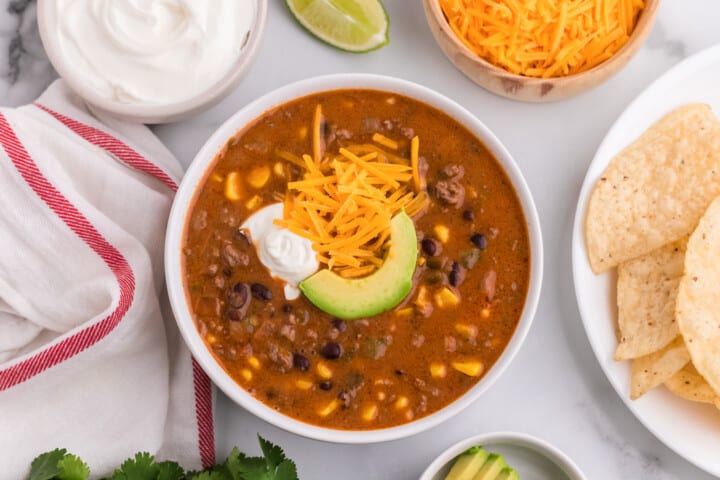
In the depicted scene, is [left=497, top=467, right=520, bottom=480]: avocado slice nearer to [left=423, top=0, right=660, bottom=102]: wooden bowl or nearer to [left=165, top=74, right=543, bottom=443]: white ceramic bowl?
[left=165, top=74, right=543, bottom=443]: white ceramic bowl

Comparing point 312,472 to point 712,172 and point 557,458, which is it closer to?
point 557,458

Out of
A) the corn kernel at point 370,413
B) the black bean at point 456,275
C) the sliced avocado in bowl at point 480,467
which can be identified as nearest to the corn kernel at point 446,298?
the black bean at point 456,275

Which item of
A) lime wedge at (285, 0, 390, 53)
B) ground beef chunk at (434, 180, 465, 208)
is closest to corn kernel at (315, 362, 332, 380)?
ground beef chunk at (434, 180, 465, 208)

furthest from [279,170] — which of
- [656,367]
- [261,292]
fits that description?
[656,367]

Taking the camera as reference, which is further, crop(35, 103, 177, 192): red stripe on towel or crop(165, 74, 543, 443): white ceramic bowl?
crop(35, 103, 177, 192): red stripe on towel

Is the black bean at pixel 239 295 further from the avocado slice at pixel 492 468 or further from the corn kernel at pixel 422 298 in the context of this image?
the avocado slice at pixel 492 468

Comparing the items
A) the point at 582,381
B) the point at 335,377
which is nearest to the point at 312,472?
the point at 335,377
